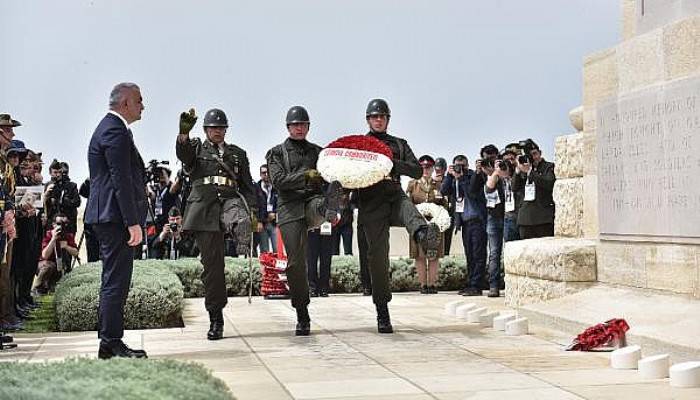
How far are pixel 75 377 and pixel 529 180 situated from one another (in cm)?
925

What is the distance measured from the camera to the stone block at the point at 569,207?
1154cm

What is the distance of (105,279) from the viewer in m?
7.76

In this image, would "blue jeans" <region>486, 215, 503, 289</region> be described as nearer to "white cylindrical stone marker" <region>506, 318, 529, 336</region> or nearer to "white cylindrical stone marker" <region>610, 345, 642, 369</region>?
"white cylindrical stone marker" <region>506, 318, 529, 336</region>

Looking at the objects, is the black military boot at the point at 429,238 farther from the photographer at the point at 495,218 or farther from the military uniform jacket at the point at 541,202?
the photographer at the point at 495,218

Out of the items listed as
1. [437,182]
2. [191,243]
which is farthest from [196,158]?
[191,243]

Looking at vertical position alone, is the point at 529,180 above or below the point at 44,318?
above

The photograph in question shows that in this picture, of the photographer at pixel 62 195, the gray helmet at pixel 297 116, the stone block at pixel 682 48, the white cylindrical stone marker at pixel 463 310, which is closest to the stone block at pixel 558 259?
the white cylindrical stone marker at pixel 463 310

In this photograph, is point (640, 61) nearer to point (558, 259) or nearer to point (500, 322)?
point (558, 259)

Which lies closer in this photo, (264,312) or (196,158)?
(196,158)

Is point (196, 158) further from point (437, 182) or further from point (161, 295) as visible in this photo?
point (437, 182)

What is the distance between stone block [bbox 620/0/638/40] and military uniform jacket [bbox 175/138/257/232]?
4240 mm

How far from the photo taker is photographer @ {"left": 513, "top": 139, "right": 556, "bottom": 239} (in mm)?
13211

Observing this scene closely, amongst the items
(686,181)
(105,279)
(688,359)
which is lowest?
(688,359)

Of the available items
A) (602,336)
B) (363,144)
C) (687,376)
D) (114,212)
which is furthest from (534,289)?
(114,212)
